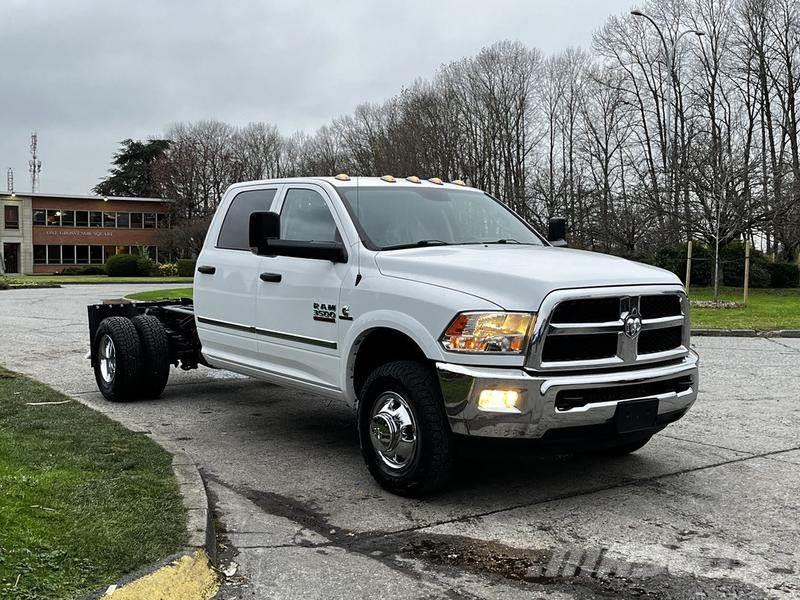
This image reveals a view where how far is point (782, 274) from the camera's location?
3328 cm

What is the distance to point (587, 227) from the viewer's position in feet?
109

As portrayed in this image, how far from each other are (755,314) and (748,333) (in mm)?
4127

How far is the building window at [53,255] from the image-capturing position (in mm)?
70312

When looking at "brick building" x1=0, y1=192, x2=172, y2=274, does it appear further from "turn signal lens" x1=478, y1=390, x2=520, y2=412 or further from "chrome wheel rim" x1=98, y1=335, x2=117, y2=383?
"turn signal lens" x1=478, y1=390, x2=520, y2=412

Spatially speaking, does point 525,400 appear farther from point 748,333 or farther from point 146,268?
point 146,268

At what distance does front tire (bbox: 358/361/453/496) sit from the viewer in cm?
509

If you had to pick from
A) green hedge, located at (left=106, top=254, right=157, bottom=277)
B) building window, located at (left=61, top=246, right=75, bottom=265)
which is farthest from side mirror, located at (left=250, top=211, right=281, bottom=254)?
building window, located at (left=61, top=246, right=75, bottom=265)

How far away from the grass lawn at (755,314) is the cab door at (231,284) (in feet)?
37.9

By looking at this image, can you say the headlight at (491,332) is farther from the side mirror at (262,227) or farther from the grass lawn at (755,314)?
the grass lawn at (755,314)

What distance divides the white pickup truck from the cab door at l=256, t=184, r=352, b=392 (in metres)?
0.01

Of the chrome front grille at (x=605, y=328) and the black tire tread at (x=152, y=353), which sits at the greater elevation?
the chrome front grille at (x=605, y=328)

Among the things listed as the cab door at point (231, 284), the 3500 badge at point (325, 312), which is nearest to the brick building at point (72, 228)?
the cab door at point (231, 284)

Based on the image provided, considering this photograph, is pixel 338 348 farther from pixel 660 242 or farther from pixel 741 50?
pixel 741 50

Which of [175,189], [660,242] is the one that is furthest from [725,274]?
[175,189]
